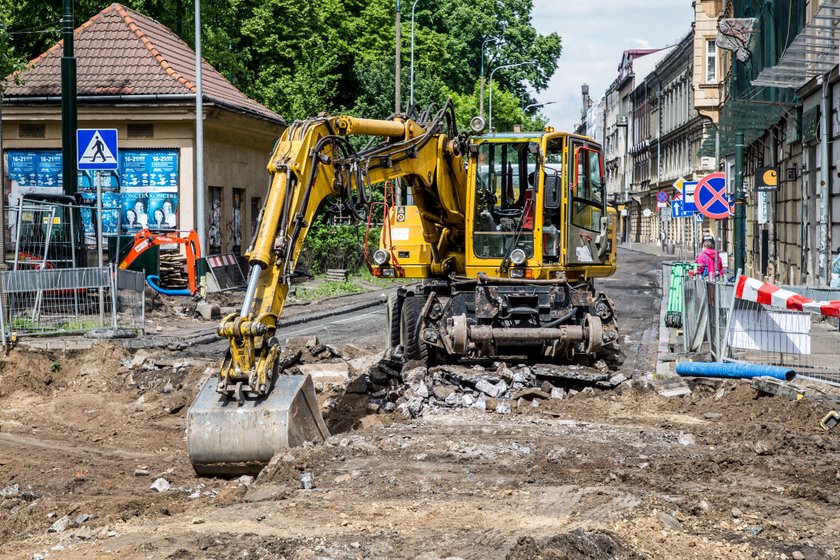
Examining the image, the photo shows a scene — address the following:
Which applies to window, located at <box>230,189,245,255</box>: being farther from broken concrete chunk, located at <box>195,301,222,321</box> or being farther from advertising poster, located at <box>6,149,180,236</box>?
broken concrete chunk, located at <box>195,301,222,321</box>

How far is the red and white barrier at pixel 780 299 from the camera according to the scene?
12102 mm

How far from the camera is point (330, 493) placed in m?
8.02

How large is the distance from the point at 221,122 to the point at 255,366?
20.7m

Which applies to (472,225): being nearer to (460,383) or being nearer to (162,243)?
(460,383)

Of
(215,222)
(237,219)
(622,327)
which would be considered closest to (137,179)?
(215,222)

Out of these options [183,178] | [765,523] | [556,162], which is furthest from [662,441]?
[183,178]

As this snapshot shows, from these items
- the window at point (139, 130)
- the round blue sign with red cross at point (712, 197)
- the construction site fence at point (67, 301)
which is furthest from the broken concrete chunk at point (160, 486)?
the window at point (139, 130)

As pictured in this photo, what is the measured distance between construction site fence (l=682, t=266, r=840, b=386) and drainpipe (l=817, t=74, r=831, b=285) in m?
6.35

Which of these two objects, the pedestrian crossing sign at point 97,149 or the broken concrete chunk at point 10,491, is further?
the pedestrian crossing sign at point 97,149

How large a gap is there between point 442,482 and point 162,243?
1793 centimetres

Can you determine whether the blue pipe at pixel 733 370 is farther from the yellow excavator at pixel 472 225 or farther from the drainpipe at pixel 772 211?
the drainpipe at pixel 772 211

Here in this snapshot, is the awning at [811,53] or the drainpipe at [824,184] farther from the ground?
the awning at [811,53]

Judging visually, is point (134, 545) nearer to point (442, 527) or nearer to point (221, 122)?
point (442, 527)

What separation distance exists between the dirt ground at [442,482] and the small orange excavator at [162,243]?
35.9ft
